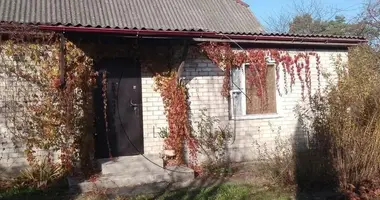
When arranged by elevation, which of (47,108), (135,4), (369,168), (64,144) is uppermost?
(135,4)

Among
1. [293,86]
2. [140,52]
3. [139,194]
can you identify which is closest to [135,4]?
[140,52]

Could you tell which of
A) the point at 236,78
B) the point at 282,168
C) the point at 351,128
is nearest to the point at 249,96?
the point at 236,78

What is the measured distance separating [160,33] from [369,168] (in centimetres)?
420

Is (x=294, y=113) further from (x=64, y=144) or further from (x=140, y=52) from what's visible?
(x=64, y=144)

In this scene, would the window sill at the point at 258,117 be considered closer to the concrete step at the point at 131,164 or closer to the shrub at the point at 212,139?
the shrub at the point at 212,139

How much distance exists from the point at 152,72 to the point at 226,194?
335 centimetres

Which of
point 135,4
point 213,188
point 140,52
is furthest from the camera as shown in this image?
point 135,4

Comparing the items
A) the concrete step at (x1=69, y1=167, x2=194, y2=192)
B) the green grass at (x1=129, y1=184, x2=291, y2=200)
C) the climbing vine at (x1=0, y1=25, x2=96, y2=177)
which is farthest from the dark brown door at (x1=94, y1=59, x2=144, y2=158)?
the green grass at (x1=129, y1=184, x2=291, y2=200)

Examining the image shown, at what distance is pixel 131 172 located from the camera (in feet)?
23.4

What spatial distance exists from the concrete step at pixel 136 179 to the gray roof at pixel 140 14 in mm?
2891

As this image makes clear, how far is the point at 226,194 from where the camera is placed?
618 cm

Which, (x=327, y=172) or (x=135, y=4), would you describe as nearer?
(x=327, y=172)

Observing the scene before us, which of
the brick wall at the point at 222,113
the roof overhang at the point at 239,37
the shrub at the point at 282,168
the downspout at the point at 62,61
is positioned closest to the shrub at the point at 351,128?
the shrub at the point at 282,168

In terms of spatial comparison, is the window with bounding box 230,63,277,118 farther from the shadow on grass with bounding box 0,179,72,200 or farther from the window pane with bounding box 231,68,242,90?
the shadow on grass with bounding box 0,179,72,200
